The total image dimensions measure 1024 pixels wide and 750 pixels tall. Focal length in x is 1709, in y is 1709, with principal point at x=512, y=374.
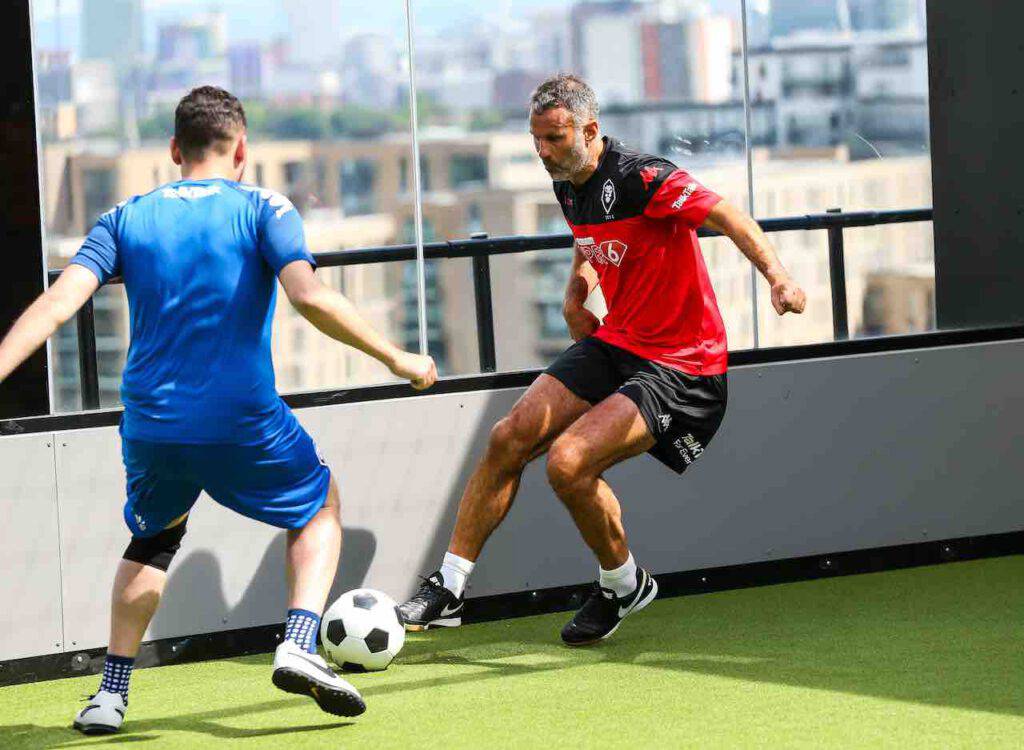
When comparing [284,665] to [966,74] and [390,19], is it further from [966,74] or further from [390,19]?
[390,19]

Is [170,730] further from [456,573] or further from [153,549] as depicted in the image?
[456,573]

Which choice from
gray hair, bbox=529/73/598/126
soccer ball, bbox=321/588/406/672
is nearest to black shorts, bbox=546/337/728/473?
gray hair, bbox=529/73/598/126

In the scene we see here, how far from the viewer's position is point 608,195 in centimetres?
524

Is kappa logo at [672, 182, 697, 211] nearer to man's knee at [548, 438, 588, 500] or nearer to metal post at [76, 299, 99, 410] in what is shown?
man's knee at [548, 438, 588, 500]

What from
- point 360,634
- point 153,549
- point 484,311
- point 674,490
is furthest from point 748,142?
point 153,549

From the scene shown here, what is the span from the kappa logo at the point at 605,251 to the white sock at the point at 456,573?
1023mm

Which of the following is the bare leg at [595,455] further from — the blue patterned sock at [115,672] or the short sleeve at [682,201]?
the blue patterned sock at [115,672]

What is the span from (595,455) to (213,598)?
1.35 metres

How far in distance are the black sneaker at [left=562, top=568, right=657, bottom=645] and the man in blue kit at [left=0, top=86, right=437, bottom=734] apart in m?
1.26

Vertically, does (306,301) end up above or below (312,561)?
above

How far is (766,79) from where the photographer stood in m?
60.1

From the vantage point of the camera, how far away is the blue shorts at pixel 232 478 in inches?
165

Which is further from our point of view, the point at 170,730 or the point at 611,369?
the point at 611,369

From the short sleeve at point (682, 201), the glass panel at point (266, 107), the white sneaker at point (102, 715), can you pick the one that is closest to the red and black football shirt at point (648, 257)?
the short sleeve at point (682, 201)
